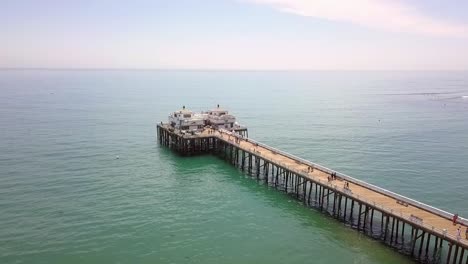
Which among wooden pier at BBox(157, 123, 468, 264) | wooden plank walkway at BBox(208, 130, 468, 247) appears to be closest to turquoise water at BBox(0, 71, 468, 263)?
wooden pier at BBox(157, 123, 468, 264)

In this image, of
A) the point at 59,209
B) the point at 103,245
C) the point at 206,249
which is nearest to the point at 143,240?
the point at 103,245

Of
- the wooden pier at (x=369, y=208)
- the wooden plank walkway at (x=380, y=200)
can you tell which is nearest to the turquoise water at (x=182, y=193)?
the wooden pier at (x=369, y=208)

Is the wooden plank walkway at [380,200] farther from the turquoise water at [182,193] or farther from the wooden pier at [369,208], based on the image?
the turquoise water at [182,193]

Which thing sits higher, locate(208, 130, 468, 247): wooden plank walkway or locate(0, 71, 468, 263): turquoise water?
locate(208, 130, 468, 247): wooden plank walkway

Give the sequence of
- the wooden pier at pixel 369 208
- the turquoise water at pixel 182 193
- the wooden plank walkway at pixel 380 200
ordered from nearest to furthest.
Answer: the wooden plank walkway at pixel 380 200 < the wooden pier at pixel 369 208 < the turquoise water at pixel 182 193

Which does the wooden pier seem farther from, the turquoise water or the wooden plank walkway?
the turquoise water

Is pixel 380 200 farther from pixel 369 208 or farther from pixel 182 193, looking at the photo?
pixel 182 193

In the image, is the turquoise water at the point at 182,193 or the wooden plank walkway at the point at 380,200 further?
the turquoise water at the point at 182,193
